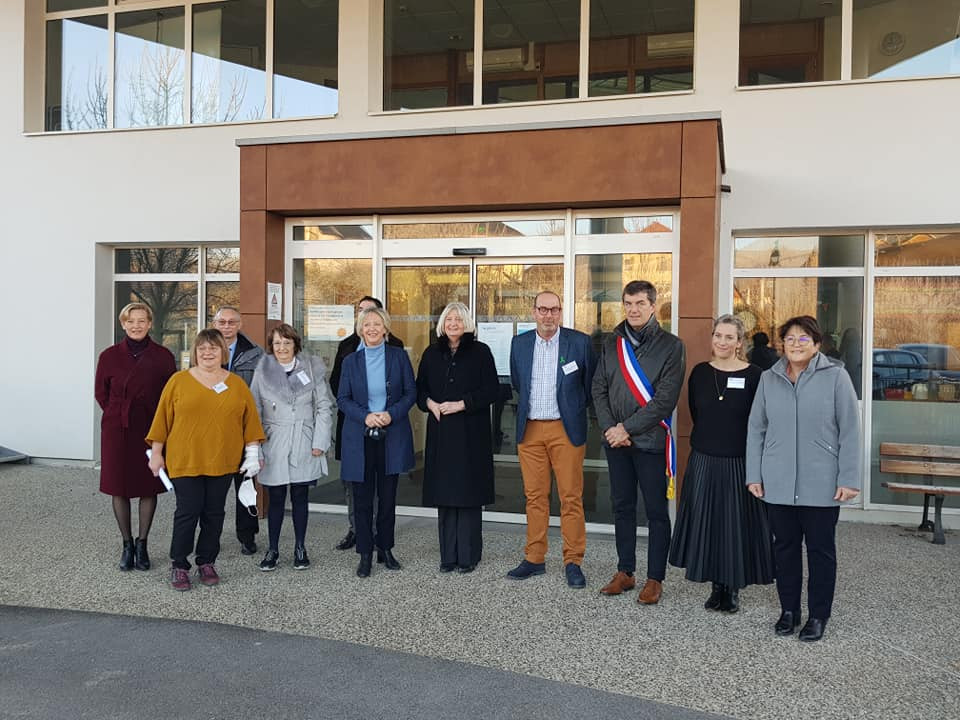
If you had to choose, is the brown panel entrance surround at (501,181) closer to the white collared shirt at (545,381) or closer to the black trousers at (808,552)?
the white collared shirt at (545,381)

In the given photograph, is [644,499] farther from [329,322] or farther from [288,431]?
[329,322]

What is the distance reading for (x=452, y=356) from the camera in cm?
558

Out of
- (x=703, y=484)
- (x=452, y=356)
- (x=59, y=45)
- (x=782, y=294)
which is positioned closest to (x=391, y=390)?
(x=452, y=356)

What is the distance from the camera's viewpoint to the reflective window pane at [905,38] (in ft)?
24.4

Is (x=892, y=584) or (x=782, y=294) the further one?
(x=782, y=294)

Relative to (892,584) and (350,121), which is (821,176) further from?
(350,121)

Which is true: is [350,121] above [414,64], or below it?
below

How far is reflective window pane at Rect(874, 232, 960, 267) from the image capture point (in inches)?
293

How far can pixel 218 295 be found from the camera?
955cm

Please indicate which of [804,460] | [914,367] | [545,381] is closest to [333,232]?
[545,381]

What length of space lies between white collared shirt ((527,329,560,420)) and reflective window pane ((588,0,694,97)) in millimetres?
3825

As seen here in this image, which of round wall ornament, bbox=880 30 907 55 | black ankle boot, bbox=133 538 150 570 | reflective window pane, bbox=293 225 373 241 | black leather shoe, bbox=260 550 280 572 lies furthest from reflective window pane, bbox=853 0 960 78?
black ankle boot, bbox=133 538 150 570

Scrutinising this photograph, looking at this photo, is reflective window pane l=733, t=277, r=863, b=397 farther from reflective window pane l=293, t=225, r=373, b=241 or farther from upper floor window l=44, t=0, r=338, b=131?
upper floor window l=44, t=0, r=338, b=131

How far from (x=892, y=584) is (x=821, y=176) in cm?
Answer: 375
